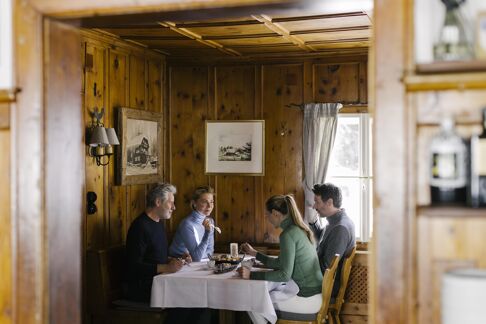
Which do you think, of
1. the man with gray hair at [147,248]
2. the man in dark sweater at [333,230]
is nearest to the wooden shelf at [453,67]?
the man in dark sweater at [333,230]

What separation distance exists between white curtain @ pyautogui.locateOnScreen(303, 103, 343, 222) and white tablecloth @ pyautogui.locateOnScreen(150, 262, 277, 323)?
72.8 inches

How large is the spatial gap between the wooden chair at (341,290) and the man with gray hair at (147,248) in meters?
1.20

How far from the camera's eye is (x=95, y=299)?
539 centimetres

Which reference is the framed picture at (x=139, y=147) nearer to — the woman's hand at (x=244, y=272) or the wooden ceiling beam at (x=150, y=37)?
the wooden ceiling beam at (x=150, y=37)

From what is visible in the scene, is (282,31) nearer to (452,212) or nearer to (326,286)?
(326,286)

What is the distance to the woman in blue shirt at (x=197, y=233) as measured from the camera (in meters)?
5.61

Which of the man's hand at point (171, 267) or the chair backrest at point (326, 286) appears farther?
the man's hand at point (171, 267)

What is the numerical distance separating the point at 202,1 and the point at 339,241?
3.17 m

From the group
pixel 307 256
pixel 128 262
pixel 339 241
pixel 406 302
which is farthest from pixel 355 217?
pixel 406 302

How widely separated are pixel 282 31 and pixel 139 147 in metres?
1.79

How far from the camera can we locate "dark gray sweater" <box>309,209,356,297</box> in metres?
5.18

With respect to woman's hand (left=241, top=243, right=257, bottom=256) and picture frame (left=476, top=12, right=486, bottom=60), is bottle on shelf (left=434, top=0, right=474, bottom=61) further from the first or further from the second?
woman's hand (left=241, top=243, right=257, bottom=256)

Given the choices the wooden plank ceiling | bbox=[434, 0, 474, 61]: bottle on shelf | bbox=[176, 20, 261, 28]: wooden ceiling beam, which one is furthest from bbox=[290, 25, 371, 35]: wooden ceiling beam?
bbox=[434, 0, 474, 61]: bottle on shelf

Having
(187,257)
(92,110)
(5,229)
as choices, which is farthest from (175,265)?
(5,229)
